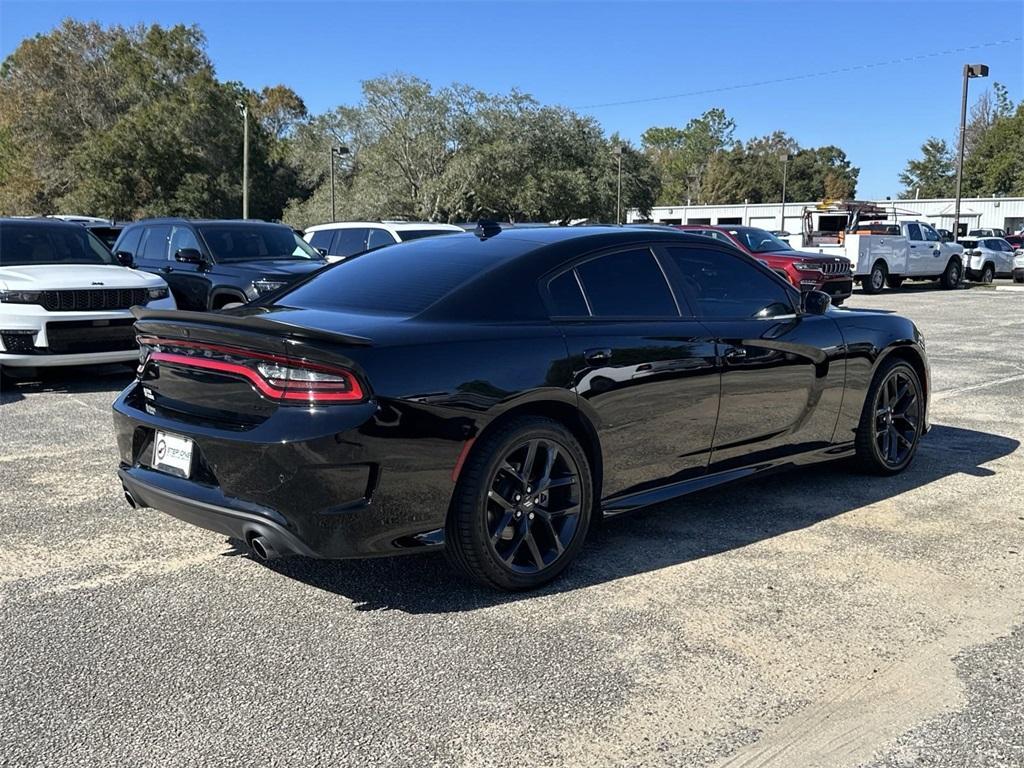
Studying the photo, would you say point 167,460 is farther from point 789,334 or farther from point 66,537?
point 789,334

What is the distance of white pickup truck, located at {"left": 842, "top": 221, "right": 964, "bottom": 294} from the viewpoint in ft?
80.2

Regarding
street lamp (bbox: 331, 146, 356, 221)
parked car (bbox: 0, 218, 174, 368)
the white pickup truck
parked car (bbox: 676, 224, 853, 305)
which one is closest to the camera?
parked car (bbox: 0, 218, 174, 368)

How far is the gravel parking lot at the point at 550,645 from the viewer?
9.31 feet

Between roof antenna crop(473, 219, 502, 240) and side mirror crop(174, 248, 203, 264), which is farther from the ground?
roof antenna crop(473, 219, 502, 240)

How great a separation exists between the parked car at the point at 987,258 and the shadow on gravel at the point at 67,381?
2736 centimetres

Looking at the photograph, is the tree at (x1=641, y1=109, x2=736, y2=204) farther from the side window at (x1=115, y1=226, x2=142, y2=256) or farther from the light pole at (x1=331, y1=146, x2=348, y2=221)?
the side window at (x1=115, y1=226, x2=142, y2=256)

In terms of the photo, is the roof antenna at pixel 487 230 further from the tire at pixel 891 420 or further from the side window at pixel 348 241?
the side window at pixel 348 241

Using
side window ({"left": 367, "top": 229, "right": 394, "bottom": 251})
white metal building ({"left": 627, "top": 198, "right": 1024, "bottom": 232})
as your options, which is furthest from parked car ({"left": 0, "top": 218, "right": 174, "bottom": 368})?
white metal building ({"left": 627, "top": 198, "right": 1024, "bottom": 232})

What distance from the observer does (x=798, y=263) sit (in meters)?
19.4

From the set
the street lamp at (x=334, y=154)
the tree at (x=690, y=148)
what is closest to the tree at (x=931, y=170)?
the tree at (x=690, y=148)

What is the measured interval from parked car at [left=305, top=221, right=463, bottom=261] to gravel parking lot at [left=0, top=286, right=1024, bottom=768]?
8805 mm

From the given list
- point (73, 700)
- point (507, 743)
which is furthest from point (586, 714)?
point (73, 700)

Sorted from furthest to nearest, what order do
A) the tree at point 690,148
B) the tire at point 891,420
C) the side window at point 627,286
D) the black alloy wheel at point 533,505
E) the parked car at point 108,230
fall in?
the tree at point 690,148 < the parked car at point 108,230 < the tire at point 891,420 < the side window at point 627,286 < the black alloy wheel at point 533,505

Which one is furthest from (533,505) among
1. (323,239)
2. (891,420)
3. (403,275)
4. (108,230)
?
(108,230)
